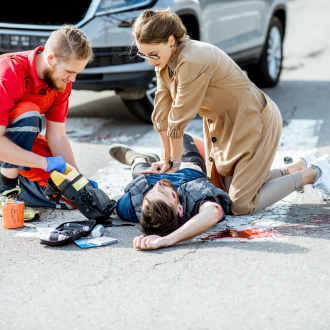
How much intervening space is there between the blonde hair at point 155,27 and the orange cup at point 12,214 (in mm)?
1423

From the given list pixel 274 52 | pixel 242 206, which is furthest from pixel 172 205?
pixel 274 52

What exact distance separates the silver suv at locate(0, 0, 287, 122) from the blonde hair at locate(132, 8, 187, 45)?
1488 mm

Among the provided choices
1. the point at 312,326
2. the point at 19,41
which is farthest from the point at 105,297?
the point at 19,41

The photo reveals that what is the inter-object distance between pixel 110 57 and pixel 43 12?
101 cm

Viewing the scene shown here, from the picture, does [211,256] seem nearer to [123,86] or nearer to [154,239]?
[154,239]

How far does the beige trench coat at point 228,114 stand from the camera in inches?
133

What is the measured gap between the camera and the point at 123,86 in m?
5.52

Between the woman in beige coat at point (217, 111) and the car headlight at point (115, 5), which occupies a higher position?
the car headlight at point (115, 5)

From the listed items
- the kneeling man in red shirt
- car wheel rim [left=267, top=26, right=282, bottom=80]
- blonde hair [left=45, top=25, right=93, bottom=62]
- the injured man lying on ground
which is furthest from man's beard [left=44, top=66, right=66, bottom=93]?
car wheel rim [left=267, top=26, right=282, bottom=80]

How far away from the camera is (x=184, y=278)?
2752mm

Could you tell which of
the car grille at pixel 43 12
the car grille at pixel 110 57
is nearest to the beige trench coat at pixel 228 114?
the car grille at pixel 110 57

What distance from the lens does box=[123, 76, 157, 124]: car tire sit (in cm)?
591

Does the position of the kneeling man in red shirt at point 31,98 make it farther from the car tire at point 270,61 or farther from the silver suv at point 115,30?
the car tire at point 270,61

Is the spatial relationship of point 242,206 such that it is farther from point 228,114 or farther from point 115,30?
point 115,30
